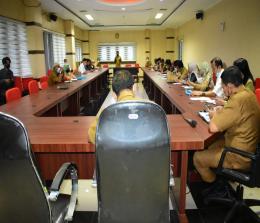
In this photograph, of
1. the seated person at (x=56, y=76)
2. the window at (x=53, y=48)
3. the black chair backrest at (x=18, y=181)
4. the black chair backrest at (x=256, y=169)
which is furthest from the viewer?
the window at (x=53, y=48)

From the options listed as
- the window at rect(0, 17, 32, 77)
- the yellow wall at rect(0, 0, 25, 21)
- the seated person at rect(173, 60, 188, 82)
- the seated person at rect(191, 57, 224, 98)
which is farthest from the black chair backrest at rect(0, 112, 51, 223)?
the yellow wall at rect(0, 0, 25, 21)

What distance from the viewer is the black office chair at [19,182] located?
1043 millimetres

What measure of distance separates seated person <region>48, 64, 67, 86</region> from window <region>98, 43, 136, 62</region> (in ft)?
30.9

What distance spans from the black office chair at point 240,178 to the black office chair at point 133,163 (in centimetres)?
71

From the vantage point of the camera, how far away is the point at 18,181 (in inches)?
44.4

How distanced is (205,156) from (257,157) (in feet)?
1.43

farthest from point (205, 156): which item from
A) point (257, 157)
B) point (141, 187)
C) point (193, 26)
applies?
point (193, 26)

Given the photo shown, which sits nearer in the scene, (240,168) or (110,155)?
(110,155)

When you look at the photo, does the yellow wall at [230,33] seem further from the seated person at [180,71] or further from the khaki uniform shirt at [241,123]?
the khaki uniform shirt at [241,123]

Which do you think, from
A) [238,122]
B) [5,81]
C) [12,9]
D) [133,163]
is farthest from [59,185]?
[12,9]

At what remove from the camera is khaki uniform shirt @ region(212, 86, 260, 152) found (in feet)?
6.09

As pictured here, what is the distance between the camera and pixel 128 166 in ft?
4.03

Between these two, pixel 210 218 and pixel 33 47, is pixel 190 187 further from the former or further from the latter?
pixel 33 47

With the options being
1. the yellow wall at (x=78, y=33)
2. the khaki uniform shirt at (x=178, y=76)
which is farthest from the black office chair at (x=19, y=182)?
the yellow wall at (x=78, y=33)
